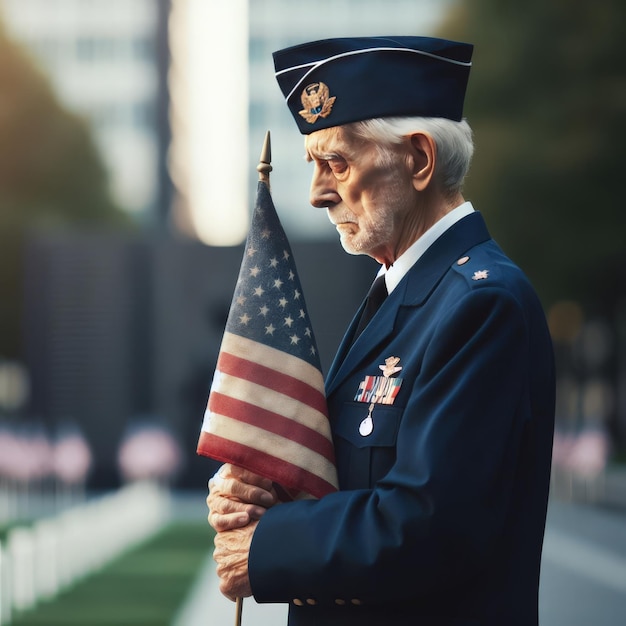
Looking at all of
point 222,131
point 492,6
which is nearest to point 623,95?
point 492,6

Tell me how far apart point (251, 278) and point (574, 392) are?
4361 centimetres

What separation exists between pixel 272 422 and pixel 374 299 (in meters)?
0.41

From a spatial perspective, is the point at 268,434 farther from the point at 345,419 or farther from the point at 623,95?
the point at 623,95

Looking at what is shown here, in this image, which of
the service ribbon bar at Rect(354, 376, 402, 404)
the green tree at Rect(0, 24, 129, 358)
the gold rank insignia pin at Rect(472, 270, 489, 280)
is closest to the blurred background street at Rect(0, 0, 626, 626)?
the green tree at Rect(0, 24, 129, 358)

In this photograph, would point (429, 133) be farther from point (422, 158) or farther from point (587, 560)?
point (587, 560)

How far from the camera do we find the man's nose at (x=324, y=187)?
3.04m

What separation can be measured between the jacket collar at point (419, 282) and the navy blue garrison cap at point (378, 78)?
0.81 ft

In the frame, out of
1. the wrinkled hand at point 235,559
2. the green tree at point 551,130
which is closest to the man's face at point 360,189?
the wrinkled hand at point 235,559

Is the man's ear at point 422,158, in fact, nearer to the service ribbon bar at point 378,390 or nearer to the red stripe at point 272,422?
the service ribbon bar at point 378,390

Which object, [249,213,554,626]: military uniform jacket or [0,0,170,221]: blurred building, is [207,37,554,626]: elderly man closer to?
[249,213,554,626]: military uniform jacket

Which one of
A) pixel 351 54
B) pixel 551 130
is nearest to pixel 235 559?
pixel 351 54

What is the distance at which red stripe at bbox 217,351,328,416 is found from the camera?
2965 millimetres

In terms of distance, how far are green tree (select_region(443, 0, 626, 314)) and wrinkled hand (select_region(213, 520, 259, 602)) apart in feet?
72.1

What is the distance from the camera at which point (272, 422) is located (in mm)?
2943
